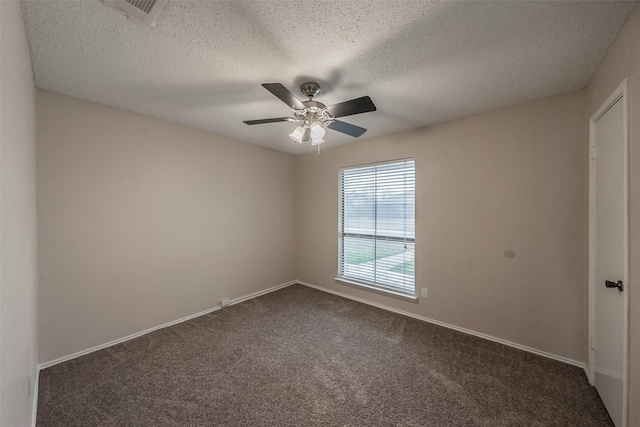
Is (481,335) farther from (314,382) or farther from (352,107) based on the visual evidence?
(352,107)

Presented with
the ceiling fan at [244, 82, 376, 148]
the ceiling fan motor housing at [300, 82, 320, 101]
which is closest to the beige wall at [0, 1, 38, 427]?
the ceiling fan at [244, 82, 376, 148]

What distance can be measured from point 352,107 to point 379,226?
2.05 metres

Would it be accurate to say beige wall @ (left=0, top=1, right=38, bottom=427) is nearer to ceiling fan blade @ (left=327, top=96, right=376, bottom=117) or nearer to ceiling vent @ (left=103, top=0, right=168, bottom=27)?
ceiling vent @ (left=103, top=0, right=168, bottom=27)

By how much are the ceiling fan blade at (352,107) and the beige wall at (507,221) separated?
60.7 inches

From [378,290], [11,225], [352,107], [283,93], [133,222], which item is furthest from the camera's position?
[378,290]

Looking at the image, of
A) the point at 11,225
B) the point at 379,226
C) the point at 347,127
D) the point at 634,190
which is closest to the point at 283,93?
the point at 347,127

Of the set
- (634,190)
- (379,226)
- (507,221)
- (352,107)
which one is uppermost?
Answer: (352,107)

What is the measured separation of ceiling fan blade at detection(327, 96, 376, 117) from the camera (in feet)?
5.42

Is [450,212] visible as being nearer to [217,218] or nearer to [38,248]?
[217,218]

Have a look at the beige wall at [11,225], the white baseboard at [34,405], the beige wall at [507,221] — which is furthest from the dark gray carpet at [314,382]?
the beige wall at [11,225]

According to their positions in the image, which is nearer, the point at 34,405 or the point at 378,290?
the point at 34,405

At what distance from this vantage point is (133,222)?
2.55 metres

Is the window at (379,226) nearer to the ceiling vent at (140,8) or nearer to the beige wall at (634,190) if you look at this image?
the beige wall at (634,190)

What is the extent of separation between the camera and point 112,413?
1619 millimetres
